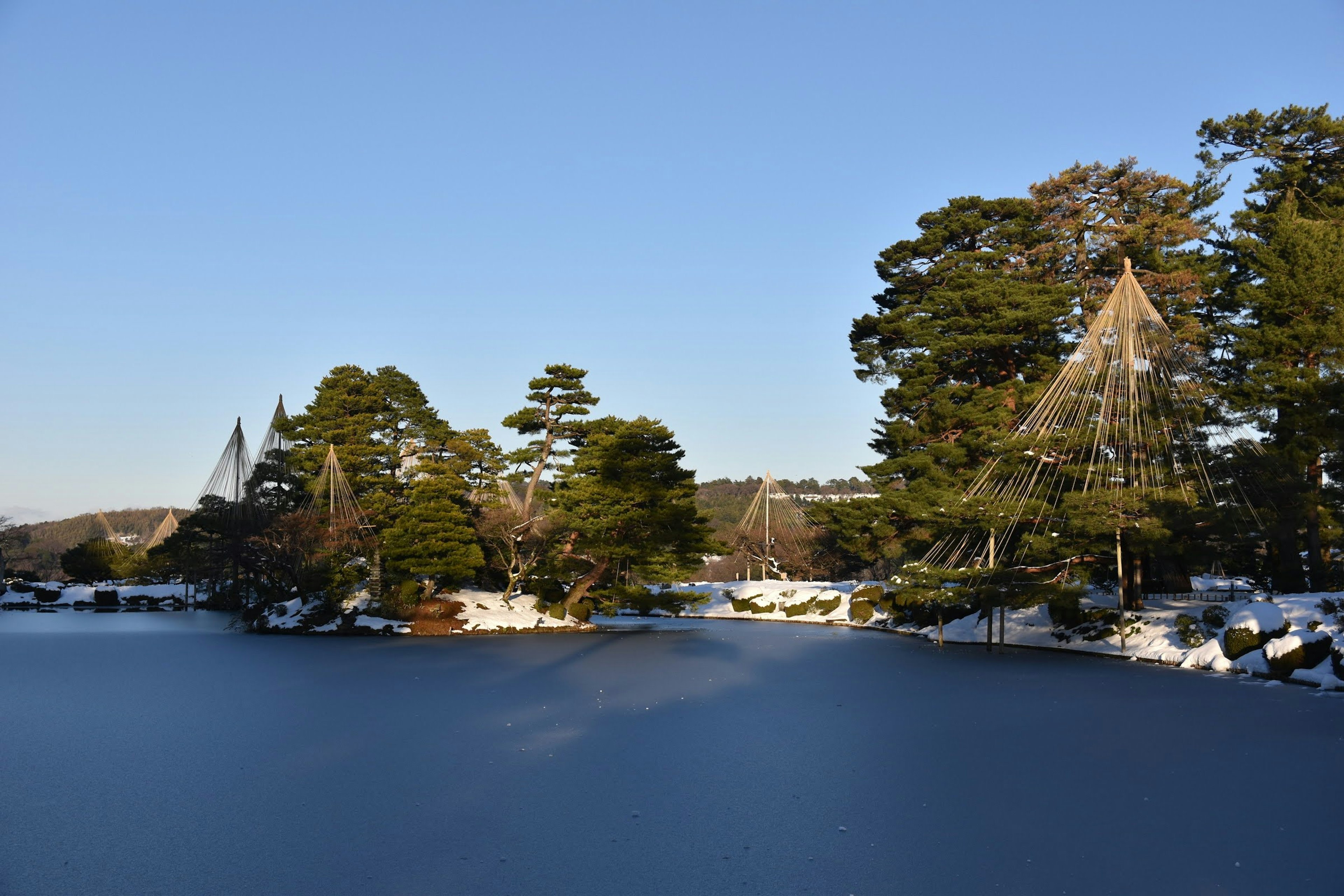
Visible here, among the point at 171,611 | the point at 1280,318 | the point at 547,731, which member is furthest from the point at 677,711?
the point at 171,611

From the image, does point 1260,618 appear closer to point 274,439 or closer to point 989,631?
point 989,631

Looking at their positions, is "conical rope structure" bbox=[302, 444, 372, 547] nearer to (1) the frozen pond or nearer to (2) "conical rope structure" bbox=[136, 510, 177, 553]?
(1) the frozen pond

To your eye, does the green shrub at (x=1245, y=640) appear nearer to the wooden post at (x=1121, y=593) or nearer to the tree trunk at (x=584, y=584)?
the wooden post at (x=1121, y=593)

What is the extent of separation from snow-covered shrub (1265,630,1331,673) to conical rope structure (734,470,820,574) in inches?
1229

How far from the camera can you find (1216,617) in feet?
54.7

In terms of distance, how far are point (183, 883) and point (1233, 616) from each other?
17134 millimetres

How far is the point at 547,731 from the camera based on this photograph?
33.7 feet

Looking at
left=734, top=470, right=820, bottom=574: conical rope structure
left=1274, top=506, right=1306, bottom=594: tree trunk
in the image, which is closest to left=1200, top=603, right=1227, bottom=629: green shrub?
left=1274, top=506, right=1306, bottom=594: tree trunk

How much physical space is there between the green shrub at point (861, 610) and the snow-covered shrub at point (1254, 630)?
45.3 ft

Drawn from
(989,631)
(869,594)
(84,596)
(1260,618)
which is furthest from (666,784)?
(84,596)

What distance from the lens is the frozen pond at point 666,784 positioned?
5.67 meters

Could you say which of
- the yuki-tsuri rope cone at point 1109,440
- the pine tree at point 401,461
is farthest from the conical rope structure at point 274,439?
the yuki-tsuri rope cone at point 1109,440

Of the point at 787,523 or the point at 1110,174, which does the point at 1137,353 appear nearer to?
the point at 1110,174

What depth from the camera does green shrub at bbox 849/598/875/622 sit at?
2905cm
